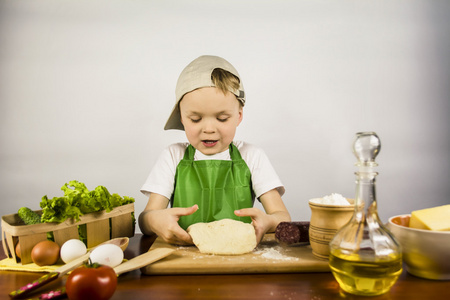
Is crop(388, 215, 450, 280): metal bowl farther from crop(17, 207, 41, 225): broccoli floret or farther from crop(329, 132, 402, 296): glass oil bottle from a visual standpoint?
crop(17, 207, 41, 225): broccoli floret

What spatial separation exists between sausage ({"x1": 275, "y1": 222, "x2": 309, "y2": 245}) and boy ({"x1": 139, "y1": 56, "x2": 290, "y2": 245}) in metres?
0.18

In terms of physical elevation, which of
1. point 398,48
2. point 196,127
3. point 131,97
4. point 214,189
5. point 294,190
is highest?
point 398,48

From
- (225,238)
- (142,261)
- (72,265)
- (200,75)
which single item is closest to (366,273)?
(225,238)

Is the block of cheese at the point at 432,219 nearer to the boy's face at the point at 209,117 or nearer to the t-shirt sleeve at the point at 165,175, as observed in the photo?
the boy's face at the point at 209,117

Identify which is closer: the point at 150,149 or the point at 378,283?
the point at 378,283

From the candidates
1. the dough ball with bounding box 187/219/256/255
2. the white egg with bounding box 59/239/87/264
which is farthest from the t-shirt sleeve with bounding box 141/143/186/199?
the white egg with bounding box 59/239/87/264

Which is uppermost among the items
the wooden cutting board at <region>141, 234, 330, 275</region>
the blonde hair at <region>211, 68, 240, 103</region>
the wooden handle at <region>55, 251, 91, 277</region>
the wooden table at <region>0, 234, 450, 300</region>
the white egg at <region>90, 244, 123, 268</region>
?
the blonde hair at <region>211, 68, 240, 103</region>

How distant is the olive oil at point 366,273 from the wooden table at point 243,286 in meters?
0.03

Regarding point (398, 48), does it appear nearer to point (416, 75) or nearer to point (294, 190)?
point (416, 75)

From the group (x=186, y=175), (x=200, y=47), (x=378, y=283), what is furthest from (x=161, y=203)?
(x=200, y=47)

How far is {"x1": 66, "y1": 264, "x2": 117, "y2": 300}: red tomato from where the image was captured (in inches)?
30.7

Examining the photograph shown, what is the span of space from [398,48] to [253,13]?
0.95 m

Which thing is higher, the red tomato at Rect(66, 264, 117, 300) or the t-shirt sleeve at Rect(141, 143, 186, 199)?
the t-shirt sleeve at Rect(141, 143, 186, 199)

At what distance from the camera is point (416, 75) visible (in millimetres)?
2375
